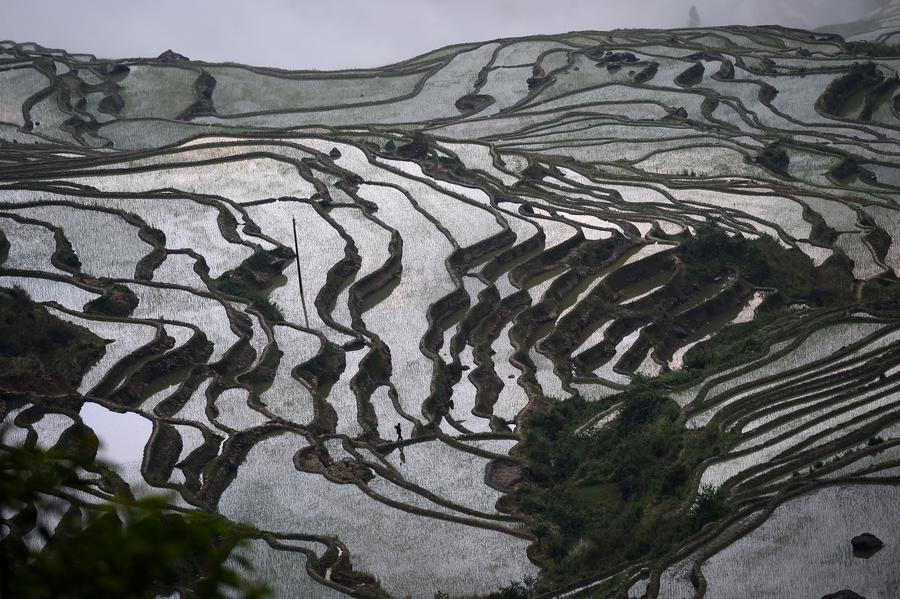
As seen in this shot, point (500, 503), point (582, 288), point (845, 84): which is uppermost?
point (845, 84)

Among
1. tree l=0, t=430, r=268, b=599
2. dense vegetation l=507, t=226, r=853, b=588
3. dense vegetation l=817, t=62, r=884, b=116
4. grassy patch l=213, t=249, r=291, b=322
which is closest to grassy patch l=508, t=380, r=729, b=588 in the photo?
dense vegetation l=507, t=226, r=853, b=588

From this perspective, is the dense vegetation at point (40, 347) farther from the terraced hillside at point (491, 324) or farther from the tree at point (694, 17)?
the tree at point (694, 17)

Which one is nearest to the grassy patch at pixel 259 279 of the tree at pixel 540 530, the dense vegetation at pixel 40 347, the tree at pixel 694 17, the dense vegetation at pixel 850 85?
the dense vegetation at pixel 40 347

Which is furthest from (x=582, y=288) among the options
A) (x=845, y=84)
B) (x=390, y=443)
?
(x=845, y=84)

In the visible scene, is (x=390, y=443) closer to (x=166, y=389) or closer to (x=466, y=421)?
(x=466, y=421)

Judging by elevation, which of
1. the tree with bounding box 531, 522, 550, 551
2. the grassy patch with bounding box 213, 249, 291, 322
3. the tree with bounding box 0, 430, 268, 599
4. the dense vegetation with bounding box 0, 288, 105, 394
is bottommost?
the tree with bounding box 531, 522, 550, 551

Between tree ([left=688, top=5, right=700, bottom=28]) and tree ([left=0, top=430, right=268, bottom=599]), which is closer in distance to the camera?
tree ([left=0, top=430, right=268, bottom=599])

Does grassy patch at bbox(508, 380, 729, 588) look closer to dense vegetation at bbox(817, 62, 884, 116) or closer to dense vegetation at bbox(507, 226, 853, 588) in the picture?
dense vegetation at bbox(507, 226, 853, 588)

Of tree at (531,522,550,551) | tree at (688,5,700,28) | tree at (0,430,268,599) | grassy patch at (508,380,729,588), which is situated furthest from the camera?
tree at (688,5,700,28)

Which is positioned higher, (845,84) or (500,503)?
(845,84)
